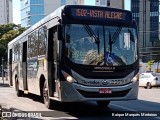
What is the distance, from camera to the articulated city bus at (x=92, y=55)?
1195cm

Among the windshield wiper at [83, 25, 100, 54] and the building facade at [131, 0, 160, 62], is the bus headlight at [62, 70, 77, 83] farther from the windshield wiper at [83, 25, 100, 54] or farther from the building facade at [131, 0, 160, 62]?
the building facade at [131, 0, 160, 62]

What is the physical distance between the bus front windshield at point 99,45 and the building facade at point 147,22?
10118cm

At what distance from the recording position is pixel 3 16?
12531 cm

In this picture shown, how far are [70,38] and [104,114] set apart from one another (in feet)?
9.25

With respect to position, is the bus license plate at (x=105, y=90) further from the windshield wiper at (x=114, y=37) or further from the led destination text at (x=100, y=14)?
the led destination text at (x=100, y=14)

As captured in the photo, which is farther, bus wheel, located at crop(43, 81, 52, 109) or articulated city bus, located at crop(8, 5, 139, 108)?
bus wheel, located at crop(43, 81, 52, 109)

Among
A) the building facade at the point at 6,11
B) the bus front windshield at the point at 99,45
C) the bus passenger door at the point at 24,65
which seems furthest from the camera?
the building facade at the point at 6,11

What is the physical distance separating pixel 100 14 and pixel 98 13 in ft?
0.23

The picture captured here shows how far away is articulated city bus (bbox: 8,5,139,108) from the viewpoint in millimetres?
11945

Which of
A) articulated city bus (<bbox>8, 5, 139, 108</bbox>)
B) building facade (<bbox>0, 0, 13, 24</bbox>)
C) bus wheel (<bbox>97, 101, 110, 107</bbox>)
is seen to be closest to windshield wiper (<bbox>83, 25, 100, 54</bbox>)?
articulated city bus (<bbox>8, 5, 139, 108</bbox>)

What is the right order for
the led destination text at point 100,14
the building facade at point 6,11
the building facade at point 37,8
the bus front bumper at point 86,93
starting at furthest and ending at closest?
1. the building facade at point 37,8
2. the building facade at point 6,11
3. the led destination text at point 100,14
4. the bus front bumper at point 86,93

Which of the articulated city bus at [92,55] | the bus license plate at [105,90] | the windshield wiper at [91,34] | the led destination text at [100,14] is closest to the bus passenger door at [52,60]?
the articulated city bus at [92,55]

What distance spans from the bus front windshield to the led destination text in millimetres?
358

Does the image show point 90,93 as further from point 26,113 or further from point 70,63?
point 26,113
